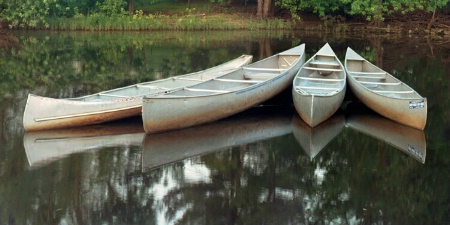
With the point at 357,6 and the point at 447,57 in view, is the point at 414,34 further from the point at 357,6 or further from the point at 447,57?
the point at 447,57

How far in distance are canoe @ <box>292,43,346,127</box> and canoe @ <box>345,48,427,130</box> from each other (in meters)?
0.36

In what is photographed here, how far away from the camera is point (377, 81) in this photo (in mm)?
15227

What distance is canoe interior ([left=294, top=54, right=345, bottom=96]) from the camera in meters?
14.0

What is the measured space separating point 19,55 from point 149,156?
13686 mm

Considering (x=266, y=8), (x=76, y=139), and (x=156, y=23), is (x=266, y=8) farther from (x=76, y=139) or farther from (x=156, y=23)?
(x=76, y=139)

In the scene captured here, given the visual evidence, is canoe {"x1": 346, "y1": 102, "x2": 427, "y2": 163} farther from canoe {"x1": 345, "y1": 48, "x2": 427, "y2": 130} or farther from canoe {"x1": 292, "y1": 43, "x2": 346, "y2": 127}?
canoe {"x1": 292, "y1": 43, "x2": 346, "y2": 127}

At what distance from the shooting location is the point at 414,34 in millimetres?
31891

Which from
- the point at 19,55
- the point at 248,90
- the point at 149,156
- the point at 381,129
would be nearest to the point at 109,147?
the point at 149,156

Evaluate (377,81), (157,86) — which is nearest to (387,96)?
(377,81)

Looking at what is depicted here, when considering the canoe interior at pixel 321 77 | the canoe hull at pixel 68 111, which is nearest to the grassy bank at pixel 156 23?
the canoe interior at pixel 321 77

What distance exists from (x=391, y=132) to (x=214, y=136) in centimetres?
330

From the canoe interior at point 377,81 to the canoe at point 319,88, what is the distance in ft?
1.39

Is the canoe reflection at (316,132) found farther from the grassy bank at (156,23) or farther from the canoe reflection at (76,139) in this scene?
the grassy bank at (156,23)

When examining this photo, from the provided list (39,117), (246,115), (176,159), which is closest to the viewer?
(176,159)
